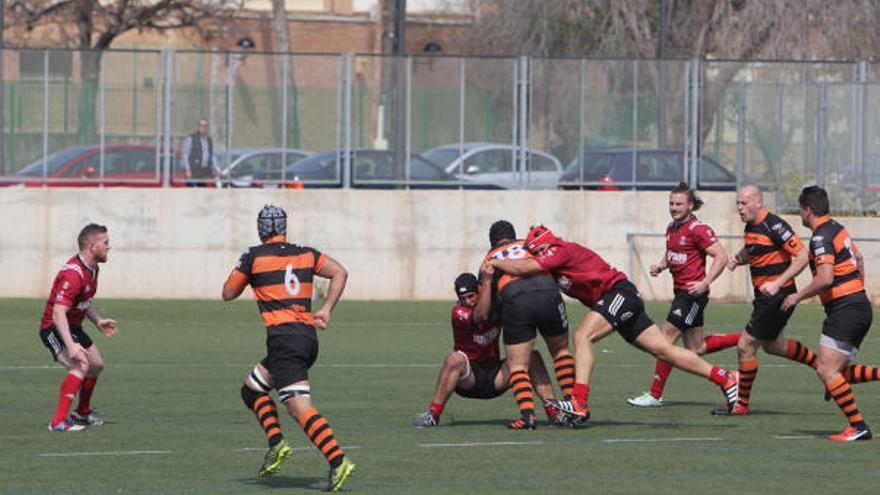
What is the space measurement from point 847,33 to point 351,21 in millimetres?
28984

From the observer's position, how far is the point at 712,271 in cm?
1548

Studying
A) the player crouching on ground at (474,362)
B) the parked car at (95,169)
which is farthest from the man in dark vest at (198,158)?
the player crouching on ground at (474,362)

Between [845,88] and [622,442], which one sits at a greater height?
[845,88]

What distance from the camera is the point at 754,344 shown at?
586 inches

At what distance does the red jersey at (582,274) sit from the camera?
13.9 metres

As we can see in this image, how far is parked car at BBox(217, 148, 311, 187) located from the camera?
2781cm

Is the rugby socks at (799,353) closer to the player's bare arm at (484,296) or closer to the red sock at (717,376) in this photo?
the red sock at (717,376)

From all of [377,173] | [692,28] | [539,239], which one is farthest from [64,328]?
[692,28]

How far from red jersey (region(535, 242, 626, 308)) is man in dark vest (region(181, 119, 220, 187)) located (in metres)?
14.3

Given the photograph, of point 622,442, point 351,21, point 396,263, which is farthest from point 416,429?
point 351,21

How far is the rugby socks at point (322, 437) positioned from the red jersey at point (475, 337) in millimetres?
3325

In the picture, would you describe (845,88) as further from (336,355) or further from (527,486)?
(527,486)

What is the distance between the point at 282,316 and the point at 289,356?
259mm

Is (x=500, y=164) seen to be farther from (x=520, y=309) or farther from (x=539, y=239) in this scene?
(x=520, y=309)
